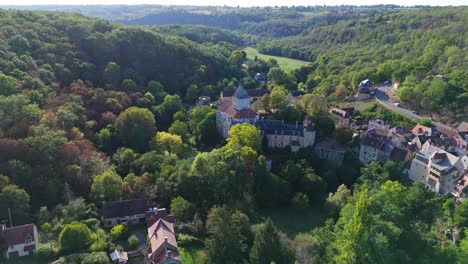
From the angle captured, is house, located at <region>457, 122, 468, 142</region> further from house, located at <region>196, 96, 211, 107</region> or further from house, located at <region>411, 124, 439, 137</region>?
house, located at <region>196, 96, 211, 107</region>

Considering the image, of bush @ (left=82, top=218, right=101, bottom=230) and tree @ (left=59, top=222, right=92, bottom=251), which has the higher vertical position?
tree @ (left=59, top=222, right=92, bottom=251)

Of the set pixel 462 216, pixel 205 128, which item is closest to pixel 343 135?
pixel 462 216

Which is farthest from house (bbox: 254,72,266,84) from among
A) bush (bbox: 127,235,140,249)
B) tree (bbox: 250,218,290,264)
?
tree (bbox: 250,218,290,264)

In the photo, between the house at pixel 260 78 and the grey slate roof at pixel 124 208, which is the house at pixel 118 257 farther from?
the house at pixel 260 78

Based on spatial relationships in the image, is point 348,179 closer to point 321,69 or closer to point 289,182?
point 289,182

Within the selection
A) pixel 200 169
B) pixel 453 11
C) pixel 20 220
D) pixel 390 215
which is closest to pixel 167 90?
pixel 200 169

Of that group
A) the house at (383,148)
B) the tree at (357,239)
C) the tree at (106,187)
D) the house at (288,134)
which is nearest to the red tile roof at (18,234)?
the tree at (106,187)

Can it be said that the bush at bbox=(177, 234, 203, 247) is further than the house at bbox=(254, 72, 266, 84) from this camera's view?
No
